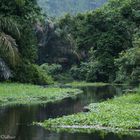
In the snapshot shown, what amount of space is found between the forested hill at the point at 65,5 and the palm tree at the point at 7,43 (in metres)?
98.8

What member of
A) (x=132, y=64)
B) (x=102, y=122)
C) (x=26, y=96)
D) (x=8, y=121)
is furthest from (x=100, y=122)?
(x=132, y=64)

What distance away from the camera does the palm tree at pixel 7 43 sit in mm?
37656

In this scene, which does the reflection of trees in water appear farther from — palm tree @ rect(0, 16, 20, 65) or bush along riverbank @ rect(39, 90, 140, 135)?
palm tree @ rect(0, 16, 20, 65)

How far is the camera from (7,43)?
37.8 meters

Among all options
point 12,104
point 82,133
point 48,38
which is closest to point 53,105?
point 12,104

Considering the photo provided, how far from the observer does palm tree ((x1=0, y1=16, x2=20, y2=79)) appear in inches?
1483

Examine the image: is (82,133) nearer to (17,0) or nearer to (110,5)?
(17,0)

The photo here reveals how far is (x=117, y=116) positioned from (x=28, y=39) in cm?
2528

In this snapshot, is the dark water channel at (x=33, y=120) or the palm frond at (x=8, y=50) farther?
the palm frond at (x=8, y=50)

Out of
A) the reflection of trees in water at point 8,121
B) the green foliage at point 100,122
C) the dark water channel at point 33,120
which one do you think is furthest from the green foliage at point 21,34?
the green foliage at point 100,122

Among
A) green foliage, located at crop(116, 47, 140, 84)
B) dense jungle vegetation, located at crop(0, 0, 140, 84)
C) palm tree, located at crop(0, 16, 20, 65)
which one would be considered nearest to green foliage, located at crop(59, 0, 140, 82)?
dense jungle vegetation, located at crop(0, 0, 140, 84)

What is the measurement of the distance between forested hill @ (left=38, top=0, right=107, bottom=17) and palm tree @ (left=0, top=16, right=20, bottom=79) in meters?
98.8

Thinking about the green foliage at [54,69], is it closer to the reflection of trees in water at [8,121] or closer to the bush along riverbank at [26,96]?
the bush along riverbank at [26,96]

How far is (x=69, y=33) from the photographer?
75.6 metres
